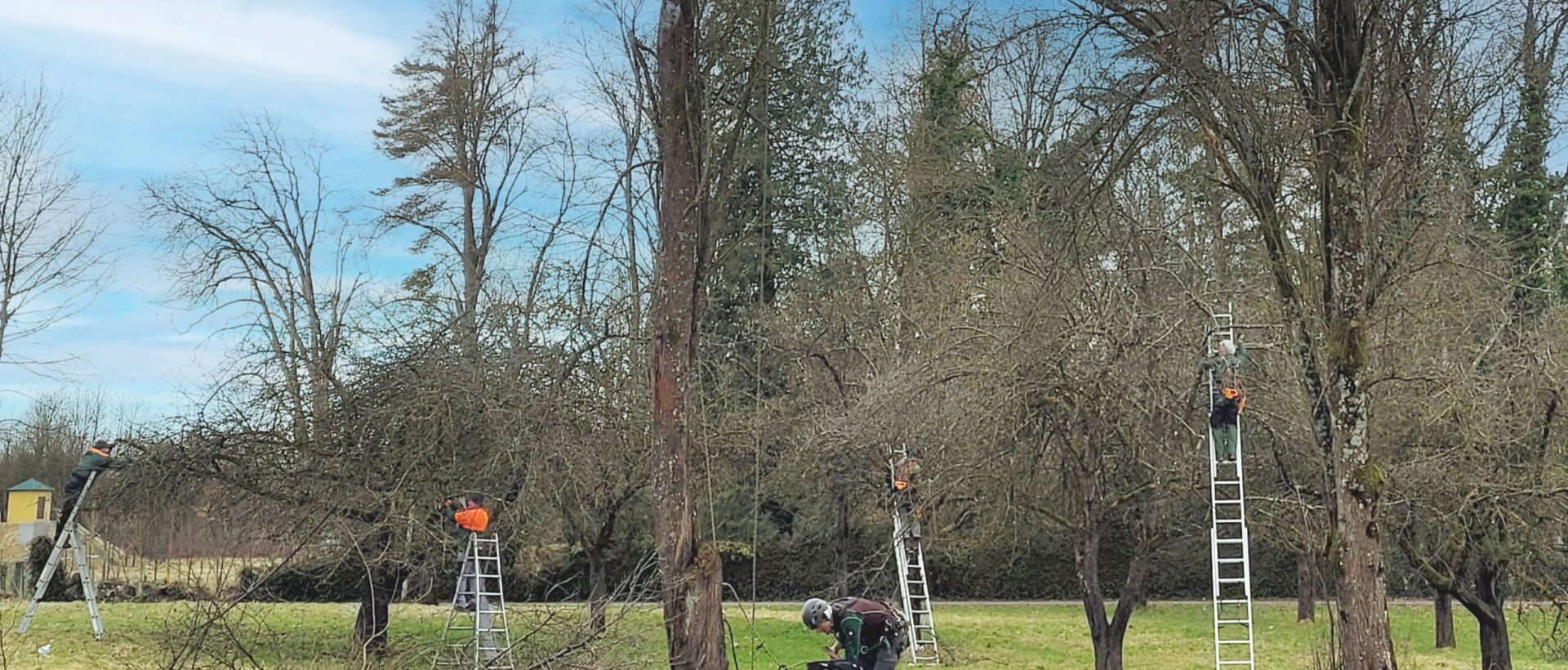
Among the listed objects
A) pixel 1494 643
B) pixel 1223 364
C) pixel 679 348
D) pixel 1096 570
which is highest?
pixel 1223 364

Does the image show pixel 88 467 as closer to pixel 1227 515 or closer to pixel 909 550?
pixel 909 550

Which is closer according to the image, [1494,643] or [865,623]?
[865,623]

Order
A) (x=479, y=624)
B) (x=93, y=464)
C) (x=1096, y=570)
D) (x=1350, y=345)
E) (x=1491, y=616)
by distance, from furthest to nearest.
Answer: (x=93, y=464) → (x=1491, y=616) → (x=1096, y=570) → (x=479, y=624) → (x=1350, y=345)

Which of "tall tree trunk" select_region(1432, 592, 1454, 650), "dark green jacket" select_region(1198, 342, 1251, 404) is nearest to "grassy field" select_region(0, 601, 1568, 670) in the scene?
"tall tree trunk" select_region(1432, 592, 1454, 650)

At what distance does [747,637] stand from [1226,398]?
30.8 feet

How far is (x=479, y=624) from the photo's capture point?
12.2m

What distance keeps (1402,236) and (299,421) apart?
38.6 ft

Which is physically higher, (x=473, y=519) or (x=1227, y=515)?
(x=1227, y=515)

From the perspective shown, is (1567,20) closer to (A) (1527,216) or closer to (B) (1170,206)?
(B) (1170,206)

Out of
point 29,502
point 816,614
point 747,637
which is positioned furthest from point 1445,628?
point 29,502

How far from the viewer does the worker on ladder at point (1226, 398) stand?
36.9 feet

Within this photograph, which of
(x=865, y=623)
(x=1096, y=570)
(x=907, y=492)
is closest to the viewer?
(x=865, y=623)

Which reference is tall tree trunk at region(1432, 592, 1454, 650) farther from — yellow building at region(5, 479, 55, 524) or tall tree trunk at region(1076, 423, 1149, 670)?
yellow building at region(5, 479, 55, 524)

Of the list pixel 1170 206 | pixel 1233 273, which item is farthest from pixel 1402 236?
pixel 1170 206
